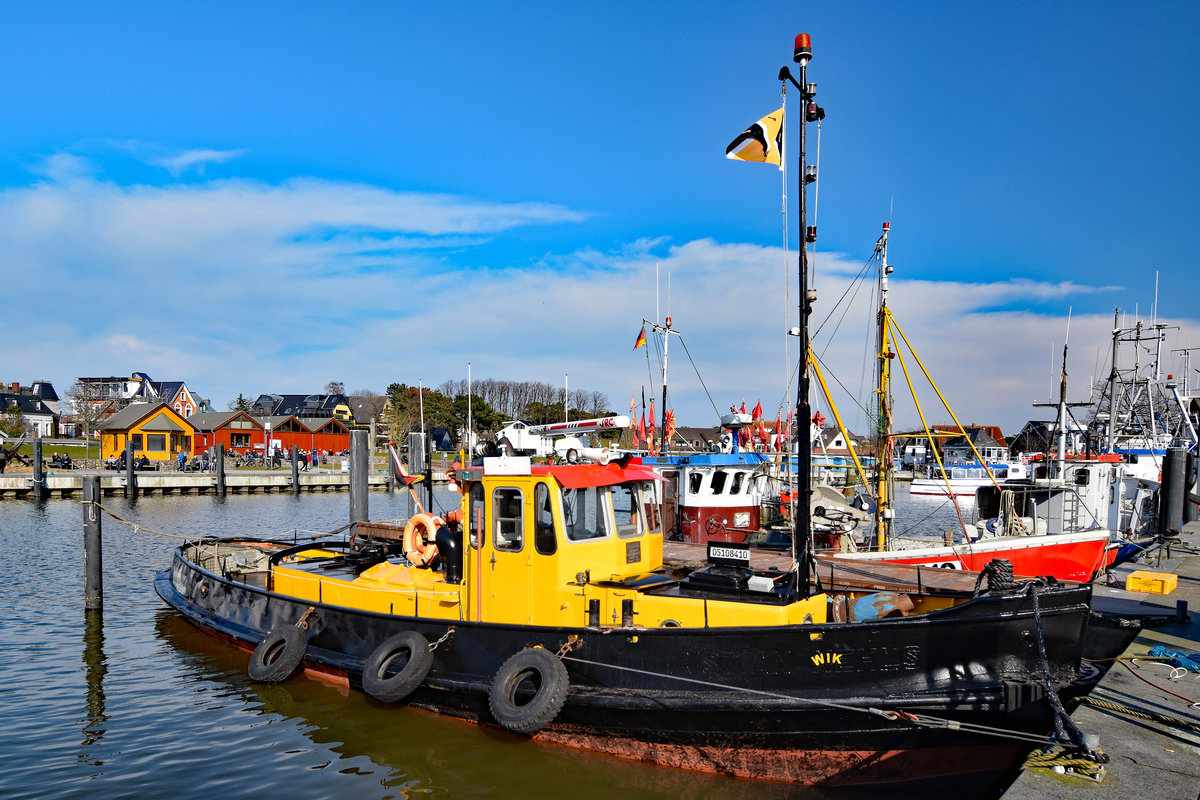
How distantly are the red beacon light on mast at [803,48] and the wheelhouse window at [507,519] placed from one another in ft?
17.6

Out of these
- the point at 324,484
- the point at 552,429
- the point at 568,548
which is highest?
the point at 552,429

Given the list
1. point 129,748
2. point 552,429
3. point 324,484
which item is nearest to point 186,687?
point 129,748

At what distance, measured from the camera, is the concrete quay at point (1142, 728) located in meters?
5.04

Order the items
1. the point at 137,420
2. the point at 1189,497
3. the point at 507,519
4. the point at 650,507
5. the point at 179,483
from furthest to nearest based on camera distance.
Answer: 1. the point at 137,420
2. the point at 179,483
3. the point at 1189,497
4. the point at 650,507
5. the point at 507,519

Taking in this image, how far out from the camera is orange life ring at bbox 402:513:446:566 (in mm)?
9977

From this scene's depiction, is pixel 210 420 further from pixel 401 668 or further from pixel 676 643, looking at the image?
pixel 676 643

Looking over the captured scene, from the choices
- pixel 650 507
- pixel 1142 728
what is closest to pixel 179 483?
pixel 650 507

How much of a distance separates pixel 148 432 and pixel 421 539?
52.8 m

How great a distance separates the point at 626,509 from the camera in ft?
29.8

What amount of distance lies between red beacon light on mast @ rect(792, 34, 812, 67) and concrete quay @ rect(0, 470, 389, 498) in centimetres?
3826

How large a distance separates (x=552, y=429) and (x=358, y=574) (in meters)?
3.94

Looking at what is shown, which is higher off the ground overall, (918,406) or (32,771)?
(918,406)

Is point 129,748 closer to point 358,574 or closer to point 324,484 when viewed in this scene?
point 358,574

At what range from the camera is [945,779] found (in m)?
6.95
